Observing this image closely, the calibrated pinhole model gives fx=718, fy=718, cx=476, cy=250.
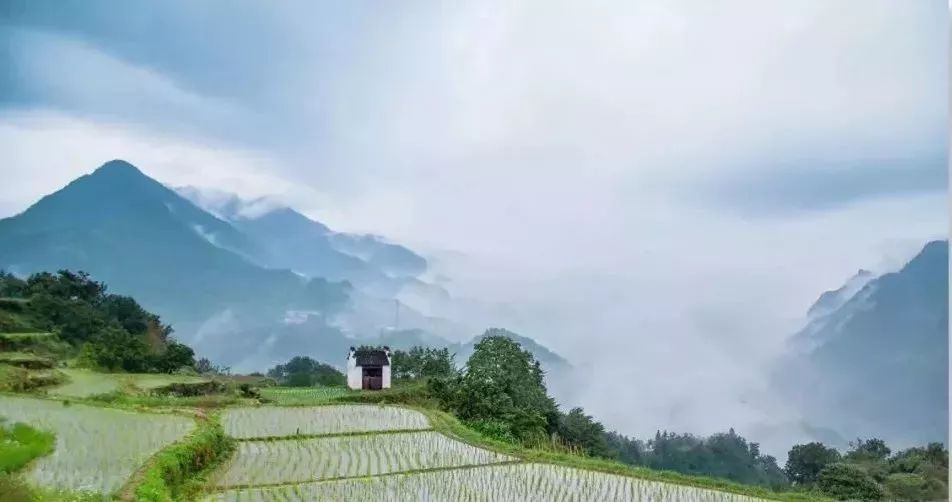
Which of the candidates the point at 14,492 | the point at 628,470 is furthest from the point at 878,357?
the point at 14,492

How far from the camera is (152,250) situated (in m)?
35.9

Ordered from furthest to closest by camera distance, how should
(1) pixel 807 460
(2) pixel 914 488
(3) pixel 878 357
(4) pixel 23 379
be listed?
1. (3) pixel 878 357
2. (1) pixel 807 460
3. (4) pixel 23 379
4. (2) pixel 914 488

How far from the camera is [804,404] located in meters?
18.4

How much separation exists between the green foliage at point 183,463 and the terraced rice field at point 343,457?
15 cm

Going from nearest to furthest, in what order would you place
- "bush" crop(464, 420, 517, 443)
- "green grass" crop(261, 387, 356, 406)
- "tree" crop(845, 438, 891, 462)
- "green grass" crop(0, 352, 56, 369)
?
"bush" crop(464, 420, 517, 443)
"green grass" crop(0, 352, 56, 369)
"green grass" crop(261, 387, 356, 406)
"tree" crop(845, 438, 891, 462)

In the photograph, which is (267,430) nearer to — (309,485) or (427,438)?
(427,438)

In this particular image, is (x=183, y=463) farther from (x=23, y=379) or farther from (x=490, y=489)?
(x=23, y=379)

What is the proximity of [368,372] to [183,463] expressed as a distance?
21.5 ft

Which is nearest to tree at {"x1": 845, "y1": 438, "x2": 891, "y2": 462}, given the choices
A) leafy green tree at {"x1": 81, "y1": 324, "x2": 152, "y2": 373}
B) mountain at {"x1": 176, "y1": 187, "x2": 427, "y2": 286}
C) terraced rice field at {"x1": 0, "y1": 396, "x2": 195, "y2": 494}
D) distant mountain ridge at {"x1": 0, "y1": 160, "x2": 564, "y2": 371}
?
terraced rice field at {"x1": 0, "y1": 396, "x2": 195, "y2": 494}

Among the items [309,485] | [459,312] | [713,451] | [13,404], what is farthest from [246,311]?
[309,485]

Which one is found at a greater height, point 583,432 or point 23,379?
point 23,379

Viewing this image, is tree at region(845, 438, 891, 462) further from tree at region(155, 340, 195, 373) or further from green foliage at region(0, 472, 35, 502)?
tree at region(155, 340, 195, 373)

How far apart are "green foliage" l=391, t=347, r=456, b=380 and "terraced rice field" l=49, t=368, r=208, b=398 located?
10.9ft

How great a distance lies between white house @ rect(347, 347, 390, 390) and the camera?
36.5ft
